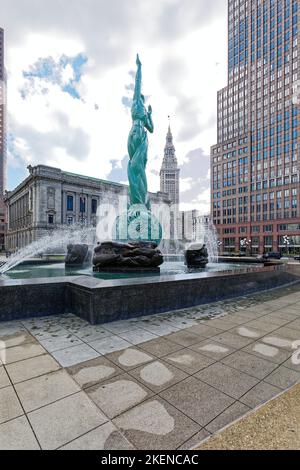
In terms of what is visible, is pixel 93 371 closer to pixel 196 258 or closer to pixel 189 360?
pixel 189 360

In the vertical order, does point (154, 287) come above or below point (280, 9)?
below

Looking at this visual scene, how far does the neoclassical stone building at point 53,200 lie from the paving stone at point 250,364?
73751mm

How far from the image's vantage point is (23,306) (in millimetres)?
6344

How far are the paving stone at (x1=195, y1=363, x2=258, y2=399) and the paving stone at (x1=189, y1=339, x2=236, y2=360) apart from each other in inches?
16.6

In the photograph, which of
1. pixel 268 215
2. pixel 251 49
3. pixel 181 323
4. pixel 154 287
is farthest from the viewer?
pixel 251 49

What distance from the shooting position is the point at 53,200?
71.9 meters

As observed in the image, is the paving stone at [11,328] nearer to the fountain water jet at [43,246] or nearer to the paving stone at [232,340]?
the paving stone at [232,340]

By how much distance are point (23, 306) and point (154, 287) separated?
11.9 ft

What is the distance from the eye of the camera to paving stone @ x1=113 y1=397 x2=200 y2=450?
242cm

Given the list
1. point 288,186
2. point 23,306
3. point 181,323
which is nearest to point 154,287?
point 181,323

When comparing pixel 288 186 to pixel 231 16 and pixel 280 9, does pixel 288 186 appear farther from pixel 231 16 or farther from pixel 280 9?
pixel 231 16

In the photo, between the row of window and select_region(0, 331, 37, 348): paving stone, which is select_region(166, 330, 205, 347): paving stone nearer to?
select_region(0, 331, 37, 348): paving stone

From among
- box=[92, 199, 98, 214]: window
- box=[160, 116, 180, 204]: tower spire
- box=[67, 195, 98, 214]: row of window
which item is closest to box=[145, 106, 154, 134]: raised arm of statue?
box=[67, 195, 98, 214]: row of window

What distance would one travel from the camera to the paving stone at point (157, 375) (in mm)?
3469
